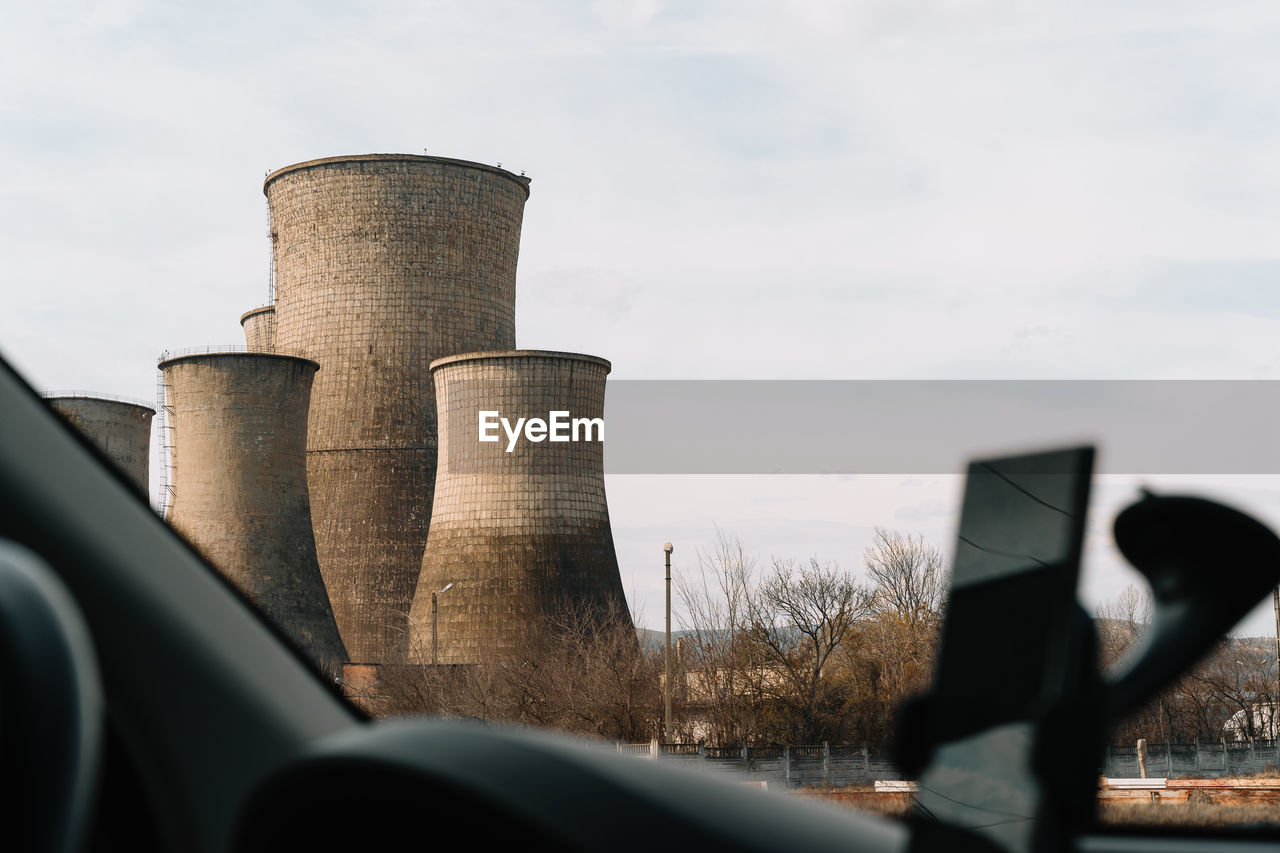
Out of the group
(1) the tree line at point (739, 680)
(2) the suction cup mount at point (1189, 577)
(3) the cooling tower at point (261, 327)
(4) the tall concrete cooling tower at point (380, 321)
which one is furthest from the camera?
(3) the cooling tower at point (261, 327)

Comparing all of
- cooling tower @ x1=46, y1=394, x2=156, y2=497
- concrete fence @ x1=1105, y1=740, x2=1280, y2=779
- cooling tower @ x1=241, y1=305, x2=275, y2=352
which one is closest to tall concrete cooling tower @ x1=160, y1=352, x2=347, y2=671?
cooling tower @ x1=46, y1=394, x2=156, y2=497

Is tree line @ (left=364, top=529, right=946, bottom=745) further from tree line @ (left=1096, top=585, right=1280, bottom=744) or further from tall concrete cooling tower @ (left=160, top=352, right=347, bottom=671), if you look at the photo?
tree line @ (left=1096, top=585, right=1280, bottom=744)

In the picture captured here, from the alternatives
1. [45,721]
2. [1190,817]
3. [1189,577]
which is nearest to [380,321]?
[1190,817]

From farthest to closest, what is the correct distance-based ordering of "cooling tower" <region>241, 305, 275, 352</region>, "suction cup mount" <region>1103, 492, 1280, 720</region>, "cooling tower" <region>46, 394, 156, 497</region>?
"cooling tower" <region>241, 305, 275, 352</region>
"cooling tower" <region>46, 394, 156, 497</region>
"suction cup mount" <region>1103, 492, 1280, 720</region>

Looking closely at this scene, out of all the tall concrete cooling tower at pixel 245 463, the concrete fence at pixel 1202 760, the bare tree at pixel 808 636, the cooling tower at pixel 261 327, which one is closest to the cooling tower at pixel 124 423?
the tall concrete cooling tower at pixel 245 463

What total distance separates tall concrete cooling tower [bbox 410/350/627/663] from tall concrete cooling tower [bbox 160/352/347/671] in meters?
3.50

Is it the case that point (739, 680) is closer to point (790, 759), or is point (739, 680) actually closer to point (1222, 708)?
point (790, 759)

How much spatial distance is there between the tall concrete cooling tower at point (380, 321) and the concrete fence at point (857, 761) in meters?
13.3

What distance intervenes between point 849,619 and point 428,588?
39.0 ft

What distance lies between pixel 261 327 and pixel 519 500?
12705 mm

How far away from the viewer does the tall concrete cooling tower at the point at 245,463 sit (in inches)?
1088

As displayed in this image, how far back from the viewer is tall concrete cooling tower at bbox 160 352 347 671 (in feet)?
90.7

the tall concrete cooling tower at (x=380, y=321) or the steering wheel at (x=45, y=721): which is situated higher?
the tall concrete cooling tower at (x=380, y=321)

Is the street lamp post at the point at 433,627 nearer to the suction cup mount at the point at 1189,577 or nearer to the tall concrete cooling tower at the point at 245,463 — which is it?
the tall concrete cooling tower at the point at 245,463
